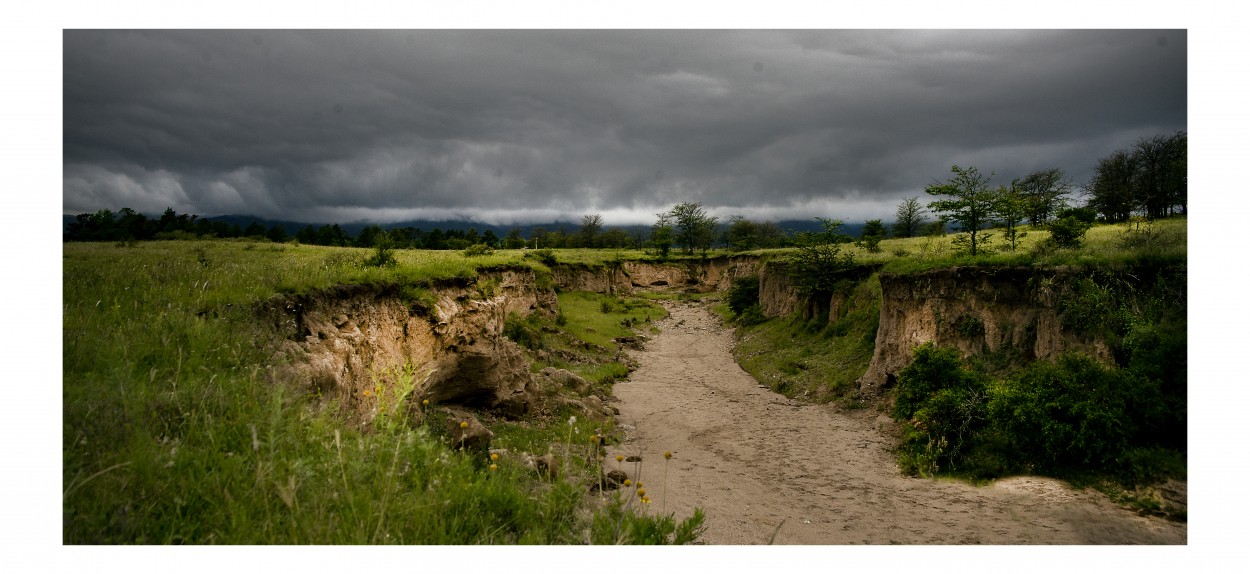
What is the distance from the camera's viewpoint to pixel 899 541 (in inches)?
405

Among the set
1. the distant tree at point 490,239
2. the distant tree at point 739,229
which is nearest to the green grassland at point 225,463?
the distant tree at point 490,239

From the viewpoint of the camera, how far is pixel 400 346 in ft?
47.6

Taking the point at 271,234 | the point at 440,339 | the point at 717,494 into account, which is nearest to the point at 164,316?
the point at 440,339

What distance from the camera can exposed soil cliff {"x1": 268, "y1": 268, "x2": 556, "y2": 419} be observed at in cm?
955

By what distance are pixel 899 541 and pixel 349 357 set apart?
12.0 m

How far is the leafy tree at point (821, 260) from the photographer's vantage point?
31.1 metres

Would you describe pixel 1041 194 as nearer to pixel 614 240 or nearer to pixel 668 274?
pixel 668 274

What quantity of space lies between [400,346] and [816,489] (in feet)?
38.2

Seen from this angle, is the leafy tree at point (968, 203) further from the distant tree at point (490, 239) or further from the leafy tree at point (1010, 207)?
the distant tree at point (490, 239)

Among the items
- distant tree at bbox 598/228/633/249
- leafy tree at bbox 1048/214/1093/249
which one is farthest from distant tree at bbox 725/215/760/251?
leafy tree at bbox 1048/214/1093/249

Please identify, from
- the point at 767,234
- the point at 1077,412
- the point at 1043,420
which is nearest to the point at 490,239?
the point at 1043,420

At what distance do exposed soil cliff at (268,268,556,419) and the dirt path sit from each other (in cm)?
495

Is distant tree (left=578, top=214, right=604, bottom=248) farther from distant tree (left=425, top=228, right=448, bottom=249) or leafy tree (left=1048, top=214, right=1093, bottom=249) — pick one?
leafy tree (left=1048, top=214, right=1093, bottom=249)

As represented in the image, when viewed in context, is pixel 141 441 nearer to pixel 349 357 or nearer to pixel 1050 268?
pixel 349 357
